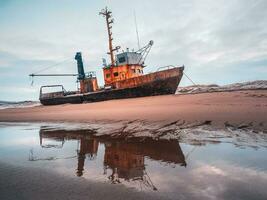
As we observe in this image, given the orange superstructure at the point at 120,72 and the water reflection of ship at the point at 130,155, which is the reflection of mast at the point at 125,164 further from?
the orange superstructure at the point at 120,72

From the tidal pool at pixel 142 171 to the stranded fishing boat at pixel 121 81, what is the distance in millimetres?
14723

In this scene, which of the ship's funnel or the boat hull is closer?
the boat hull

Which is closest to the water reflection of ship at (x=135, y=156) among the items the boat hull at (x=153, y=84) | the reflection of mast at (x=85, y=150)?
the reflection of mast at (x=85, y=150)

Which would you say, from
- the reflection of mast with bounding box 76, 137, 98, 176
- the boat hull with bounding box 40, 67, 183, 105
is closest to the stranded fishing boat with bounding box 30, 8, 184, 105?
the boat hull with bounding box 40, 67, 183, 105

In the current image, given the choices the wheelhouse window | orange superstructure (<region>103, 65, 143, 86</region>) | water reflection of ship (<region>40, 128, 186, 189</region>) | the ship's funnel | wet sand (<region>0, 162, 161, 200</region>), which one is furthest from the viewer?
the ship's funnel

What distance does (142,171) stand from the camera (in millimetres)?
3131

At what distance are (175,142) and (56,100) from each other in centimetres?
2308

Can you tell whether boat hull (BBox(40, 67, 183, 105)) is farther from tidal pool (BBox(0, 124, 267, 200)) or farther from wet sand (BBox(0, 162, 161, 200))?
wet sand (BBox(0, 162, 161, 200))

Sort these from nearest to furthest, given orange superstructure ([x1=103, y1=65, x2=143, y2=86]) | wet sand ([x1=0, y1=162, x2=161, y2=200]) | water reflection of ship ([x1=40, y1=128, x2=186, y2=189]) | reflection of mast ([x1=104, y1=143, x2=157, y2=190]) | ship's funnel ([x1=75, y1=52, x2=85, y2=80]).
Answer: wet sand ([x1=0, y1=162, x2=161, y2=200]), reflection of mast ([x1=104, y1=143, x2=157, y2=190]), water reflection of ship ([x1=40, y1=128, x2=186, y2=189]), orange superstructure ([x1=103, y1=65, x2=143, y2=86]), ship's funnel ([x1=75, y1=52, x2=85, y2=80])

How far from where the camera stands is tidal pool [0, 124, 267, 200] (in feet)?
A: 7.80

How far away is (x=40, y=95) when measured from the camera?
28453 mm

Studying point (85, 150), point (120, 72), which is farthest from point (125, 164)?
point (120, 72)

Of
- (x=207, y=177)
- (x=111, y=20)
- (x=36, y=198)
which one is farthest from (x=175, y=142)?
(x=111, y=20)

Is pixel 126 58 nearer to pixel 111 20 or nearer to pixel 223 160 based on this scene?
pixel 111 20
